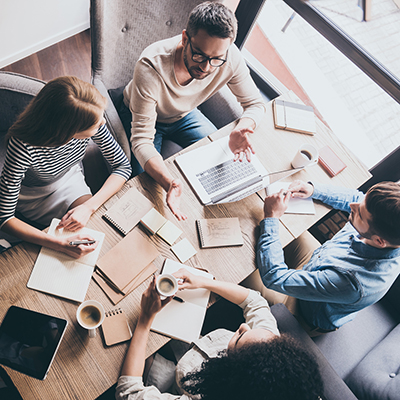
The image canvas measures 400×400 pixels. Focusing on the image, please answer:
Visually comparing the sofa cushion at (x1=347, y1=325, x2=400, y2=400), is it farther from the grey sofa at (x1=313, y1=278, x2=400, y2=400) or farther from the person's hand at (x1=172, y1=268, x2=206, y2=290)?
the person's hand at (x1=172, y1=268, x2=206, y2=290)

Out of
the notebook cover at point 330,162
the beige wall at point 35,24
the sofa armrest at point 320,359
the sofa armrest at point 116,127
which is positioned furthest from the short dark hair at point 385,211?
the beige wall at point 35,24

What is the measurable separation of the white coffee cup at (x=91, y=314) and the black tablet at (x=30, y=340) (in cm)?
5

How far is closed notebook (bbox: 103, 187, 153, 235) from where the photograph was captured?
1245 millimetres

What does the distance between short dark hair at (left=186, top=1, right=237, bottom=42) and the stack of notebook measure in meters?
0.89

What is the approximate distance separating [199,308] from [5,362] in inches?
25.8

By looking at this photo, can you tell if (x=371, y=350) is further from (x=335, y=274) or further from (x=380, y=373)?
(x=335, y=274)

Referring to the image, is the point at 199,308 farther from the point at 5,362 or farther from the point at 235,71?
the point at 235,71

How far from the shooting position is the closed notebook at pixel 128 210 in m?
1.25

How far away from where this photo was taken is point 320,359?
4.09 ft

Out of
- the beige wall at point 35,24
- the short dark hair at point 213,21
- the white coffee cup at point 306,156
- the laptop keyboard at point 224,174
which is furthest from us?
the beige wall at point 35,24

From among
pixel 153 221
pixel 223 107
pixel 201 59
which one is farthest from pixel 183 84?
pixel 153 221

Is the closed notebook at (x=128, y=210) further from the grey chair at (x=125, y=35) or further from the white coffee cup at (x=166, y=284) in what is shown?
the grey chair at (x=125, y=35)

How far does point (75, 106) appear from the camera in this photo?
3.65ft

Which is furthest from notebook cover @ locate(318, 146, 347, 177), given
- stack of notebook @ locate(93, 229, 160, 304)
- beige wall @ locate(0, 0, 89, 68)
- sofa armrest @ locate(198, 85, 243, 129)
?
beige wall @ locate(0, 0, 89, 68)
